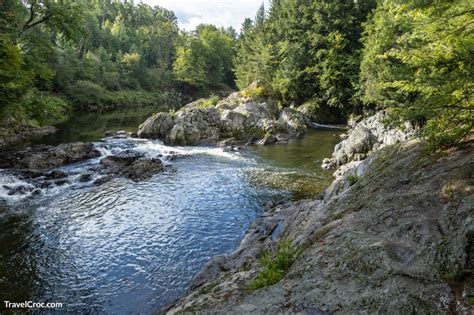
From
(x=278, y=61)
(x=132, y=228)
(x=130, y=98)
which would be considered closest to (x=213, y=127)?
(x=278, y=61)

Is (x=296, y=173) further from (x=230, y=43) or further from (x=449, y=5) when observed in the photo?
(x=230, y=43)

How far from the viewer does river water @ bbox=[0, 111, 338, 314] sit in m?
10.1

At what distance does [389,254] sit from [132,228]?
38.1ft

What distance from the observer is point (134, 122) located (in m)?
43.8

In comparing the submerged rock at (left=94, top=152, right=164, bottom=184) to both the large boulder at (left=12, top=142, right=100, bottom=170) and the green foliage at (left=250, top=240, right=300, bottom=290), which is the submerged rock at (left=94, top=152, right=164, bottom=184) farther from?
the green foliage at (left=250, top=240, right=300, bottom=290)

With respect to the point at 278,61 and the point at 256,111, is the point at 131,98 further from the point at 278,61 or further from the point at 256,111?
the point at 256,111

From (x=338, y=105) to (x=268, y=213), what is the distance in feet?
103

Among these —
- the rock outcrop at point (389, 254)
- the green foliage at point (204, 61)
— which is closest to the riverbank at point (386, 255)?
the rock outcrop at point (389, 254)

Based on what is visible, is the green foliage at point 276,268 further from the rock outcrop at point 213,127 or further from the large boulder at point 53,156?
the rock outcrop at point 213,127

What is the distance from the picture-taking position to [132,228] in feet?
45.9

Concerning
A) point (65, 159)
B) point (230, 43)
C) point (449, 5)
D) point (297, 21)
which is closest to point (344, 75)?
point (297, 21)

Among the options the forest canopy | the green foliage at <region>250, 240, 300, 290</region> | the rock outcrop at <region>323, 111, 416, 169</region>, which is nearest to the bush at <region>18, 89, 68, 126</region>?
the forest canopy

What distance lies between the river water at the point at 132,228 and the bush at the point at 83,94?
35.4 metres

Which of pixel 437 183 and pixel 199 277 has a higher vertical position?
pixel 437 183
